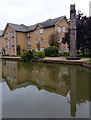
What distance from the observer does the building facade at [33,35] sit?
33.2m

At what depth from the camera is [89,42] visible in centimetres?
2253

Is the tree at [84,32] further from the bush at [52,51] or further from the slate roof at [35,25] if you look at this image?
the slate roof at [35,25]

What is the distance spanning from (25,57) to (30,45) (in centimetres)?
1617

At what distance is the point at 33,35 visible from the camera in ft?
123

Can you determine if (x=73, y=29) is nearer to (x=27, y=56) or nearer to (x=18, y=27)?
(x=27, y=56)

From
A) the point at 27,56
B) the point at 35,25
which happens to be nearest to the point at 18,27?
the point at 35,25

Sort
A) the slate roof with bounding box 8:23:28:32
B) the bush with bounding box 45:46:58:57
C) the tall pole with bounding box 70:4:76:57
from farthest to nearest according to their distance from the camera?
the slate roof with bounding box 8:23:28:32
the bush with bounding box 45:46:58:57
the tall pole with bounding box 70:4:76:57

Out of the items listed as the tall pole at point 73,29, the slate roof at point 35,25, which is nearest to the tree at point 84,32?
the tall pole at point 73,29

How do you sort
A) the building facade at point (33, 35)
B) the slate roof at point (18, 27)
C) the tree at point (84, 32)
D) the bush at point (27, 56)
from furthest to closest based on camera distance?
the slate roof at point (18, 27)
the building facade at point (33, 35)
the bush at point (27, 56)
the tree at point (84, 32)

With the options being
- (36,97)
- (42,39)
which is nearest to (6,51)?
(42,39)

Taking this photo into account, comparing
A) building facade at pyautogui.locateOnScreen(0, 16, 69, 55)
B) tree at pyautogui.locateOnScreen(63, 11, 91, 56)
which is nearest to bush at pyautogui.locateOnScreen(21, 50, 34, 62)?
tree at pyautogui.locateOnScreen(63, 11, 91, 56)

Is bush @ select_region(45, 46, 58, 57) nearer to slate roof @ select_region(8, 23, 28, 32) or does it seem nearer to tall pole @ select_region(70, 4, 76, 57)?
tall pole @ select_region(70, 4, 76, 57)

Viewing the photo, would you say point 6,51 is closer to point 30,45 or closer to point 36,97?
point 30,45

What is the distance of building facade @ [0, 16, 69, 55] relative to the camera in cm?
3316
